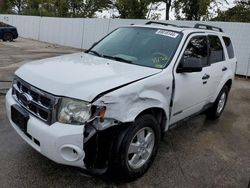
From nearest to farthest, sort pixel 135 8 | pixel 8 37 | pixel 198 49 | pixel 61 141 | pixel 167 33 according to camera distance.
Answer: pixel 61 141 → pixel 167 33 → pixel 198 49 → pixel 8 37 → pixel 135 8

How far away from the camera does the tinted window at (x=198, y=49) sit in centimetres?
405

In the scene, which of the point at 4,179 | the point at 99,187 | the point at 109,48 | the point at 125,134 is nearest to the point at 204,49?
the point at 109,48

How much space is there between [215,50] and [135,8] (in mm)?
25322

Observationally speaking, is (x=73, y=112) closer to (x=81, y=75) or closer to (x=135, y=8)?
(x=81, y=75)

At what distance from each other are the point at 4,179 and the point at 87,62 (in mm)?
1625

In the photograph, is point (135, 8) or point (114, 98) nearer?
point (114, 98)

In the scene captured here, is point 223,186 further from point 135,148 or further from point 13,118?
point 13,118

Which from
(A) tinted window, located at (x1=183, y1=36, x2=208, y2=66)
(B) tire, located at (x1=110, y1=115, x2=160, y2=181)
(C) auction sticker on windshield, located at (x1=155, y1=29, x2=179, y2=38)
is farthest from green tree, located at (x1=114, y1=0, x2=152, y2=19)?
(B) tire, located at (x1=110, y1=115, x2=160, y2=181)

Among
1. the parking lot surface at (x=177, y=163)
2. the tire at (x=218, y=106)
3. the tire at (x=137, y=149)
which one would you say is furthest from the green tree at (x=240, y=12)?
the tire at (x=137, y=149)

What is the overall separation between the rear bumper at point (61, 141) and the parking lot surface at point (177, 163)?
14.9 inches

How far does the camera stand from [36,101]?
290 cm

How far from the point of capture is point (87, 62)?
358cm

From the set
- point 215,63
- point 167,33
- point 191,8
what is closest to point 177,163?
point 167,33

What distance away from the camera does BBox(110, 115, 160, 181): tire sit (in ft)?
9.43
